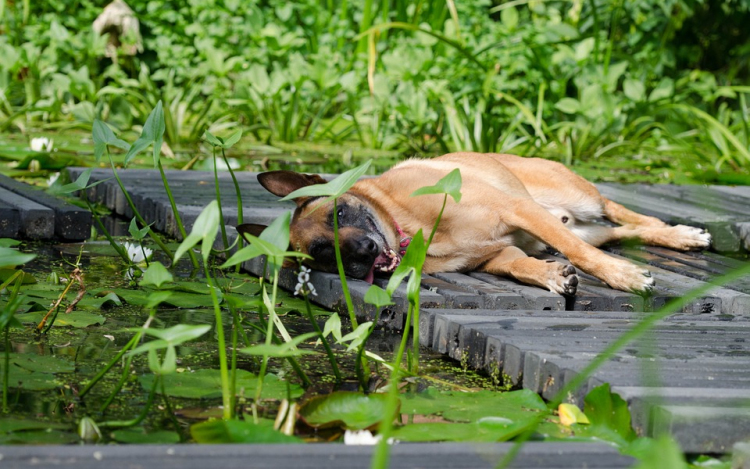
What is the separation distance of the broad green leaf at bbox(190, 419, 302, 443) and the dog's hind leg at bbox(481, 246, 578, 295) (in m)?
1.70

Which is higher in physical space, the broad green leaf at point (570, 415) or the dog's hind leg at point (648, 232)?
the dog's hind leg at point (648, 232)

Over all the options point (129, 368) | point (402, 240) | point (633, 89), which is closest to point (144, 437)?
point (129, 368)

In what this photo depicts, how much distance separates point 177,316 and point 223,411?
42.0 inches

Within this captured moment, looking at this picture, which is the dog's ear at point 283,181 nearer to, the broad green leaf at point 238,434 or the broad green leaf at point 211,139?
the broad green leaf at point 211,139

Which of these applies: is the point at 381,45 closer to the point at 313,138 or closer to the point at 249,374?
the point at 313,138

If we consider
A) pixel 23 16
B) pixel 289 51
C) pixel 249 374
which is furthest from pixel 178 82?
pixel 249 374

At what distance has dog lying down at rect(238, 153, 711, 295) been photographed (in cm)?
363

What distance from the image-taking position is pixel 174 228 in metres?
4.73

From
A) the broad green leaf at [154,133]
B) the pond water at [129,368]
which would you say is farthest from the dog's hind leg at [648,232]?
the broad green leaf at [154,133]

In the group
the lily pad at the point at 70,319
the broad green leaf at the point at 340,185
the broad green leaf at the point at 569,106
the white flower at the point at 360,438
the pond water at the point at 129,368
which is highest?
the broad green leaf at the point at 569,106

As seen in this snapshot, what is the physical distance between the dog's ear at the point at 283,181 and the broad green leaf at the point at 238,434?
1.92 metres

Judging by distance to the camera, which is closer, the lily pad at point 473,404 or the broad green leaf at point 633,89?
the lily pad at point 473,404

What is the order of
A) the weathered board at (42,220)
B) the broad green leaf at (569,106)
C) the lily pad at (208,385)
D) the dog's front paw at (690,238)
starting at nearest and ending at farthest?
the lily pad at (208,385) < the weathered board at (42,220) < the dog's front paw at (690,238) < the broad green leaf at (569,106)

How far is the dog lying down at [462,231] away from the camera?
11.9 ft
